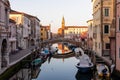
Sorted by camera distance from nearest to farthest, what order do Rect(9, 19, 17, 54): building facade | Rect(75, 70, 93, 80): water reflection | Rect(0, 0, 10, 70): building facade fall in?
→ 1. Rect(0, 0, 10, 70): building facade
2. Rect(75, 70, 93, 80): water reflection
3. Rect(9, 19, 17, 54): building facade

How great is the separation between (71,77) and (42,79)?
273cm

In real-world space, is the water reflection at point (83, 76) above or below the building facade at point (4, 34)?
below

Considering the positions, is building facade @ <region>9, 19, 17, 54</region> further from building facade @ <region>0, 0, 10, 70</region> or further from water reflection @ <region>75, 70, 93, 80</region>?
water reflection @ <region>75, 70, 93, 80</region>

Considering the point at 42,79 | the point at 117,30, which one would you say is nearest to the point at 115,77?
the point at 117,30

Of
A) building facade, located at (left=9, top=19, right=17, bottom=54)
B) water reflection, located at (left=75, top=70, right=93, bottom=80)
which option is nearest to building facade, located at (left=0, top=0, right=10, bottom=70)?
water reflection, located at (left=75, top=70, right=93, bottom=80)

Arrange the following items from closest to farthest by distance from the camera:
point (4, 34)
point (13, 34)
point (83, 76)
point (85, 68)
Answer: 1. point (4, 34)
2. point (83, 76)
3. point (85, 68)
4. point (13, 34)

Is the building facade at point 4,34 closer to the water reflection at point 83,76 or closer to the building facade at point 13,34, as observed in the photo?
the water reflection at point 83,76

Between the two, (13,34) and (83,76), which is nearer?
(83,76)

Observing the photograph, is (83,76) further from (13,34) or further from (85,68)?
(13,34)

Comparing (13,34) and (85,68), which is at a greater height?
(13,34)

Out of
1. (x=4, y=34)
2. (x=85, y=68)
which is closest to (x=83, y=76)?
(x=85, y=68)

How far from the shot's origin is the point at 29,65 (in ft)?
97.3

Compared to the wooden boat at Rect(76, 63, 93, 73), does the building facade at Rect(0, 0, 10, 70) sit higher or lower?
higher

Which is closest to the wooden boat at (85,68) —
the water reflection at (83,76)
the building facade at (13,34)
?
Answer: the water reflection at (83,76)
